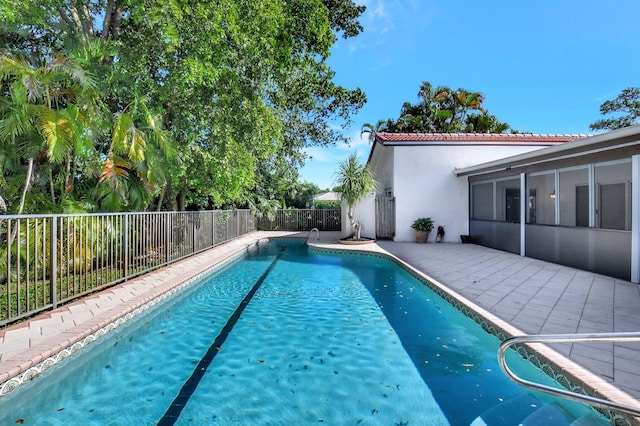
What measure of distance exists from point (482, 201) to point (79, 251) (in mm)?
13142

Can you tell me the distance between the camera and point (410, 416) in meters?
2.98

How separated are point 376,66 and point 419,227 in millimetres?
11046

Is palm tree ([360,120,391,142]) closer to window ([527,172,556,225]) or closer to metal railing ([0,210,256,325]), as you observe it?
window ([527,172,556,225])

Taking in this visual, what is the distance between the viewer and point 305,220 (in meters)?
22.3

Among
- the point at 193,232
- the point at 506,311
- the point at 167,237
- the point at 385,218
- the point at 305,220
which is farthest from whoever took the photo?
the point at 305,220

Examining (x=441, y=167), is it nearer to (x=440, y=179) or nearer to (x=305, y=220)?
(x=440, y=179)

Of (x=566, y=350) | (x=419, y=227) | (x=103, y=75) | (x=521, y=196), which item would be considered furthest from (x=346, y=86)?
(x=566, y=350)

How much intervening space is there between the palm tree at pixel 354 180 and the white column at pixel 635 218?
8907 millimetres

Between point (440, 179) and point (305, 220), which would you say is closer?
point (440, 179)

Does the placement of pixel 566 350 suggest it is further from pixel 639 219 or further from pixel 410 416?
pixel 639 219

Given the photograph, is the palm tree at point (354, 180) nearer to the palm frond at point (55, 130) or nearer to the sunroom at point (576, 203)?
the sunroom at point (576, 203)

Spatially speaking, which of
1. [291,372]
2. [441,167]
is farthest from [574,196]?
[291,372]

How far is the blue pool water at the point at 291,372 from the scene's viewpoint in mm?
3000

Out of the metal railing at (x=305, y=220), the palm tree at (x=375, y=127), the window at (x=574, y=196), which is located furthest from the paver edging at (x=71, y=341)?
the palm tree at (x=375, y=127)
